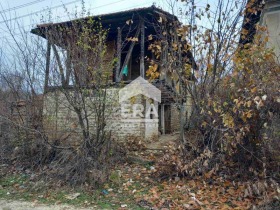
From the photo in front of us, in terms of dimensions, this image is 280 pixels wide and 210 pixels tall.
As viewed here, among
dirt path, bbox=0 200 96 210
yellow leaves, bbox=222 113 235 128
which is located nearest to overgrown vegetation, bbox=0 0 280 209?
yellow leaves, bbox=222 113 235 128

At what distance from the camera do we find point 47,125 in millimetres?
7844

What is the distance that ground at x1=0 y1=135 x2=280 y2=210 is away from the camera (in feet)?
16.0

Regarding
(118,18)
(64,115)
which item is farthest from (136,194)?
(118,18)

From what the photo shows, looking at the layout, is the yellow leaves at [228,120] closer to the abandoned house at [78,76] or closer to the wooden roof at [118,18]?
the abandoned house at [78,76]

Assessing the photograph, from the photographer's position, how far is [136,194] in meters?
5.51

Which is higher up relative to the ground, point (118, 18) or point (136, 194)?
point (118, 18)

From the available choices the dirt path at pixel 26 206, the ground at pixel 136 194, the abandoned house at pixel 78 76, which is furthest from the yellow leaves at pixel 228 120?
the dirt path at pixel 26 206

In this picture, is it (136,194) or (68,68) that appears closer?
(136,194)

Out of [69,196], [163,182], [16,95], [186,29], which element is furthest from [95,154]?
[186,29]

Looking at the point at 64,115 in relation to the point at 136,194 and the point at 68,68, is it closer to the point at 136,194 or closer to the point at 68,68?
the point at 68,68

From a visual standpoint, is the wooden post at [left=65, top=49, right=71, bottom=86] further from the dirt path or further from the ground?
the dirt path

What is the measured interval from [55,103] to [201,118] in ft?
14.5

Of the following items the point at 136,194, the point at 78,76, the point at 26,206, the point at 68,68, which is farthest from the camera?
the point at 68,68

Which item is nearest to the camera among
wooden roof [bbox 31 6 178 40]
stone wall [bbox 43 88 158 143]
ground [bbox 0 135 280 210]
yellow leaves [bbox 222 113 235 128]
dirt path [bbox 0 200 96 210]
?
ground [bbox 0 135 280 210]
